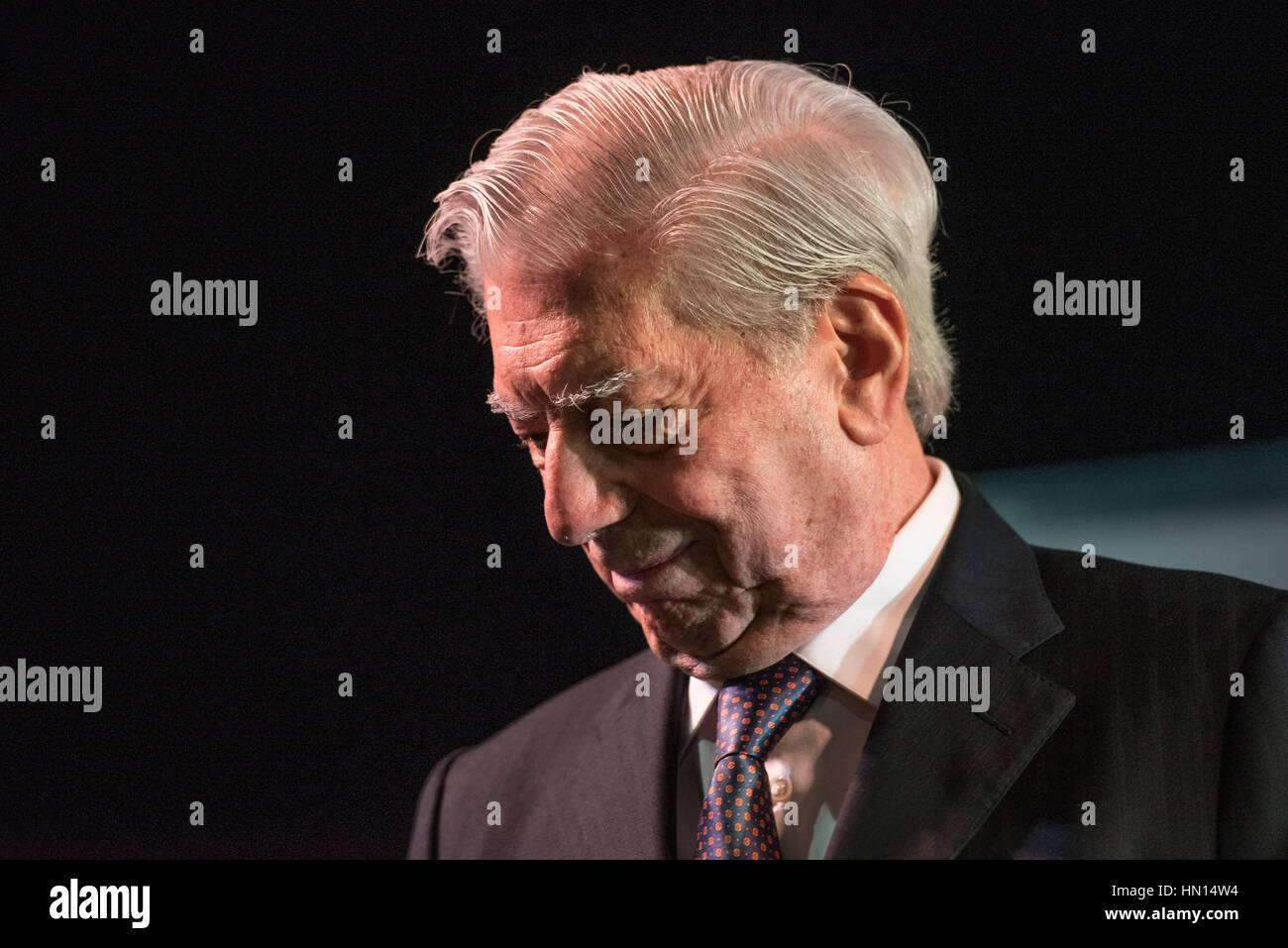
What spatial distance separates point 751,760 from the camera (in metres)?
2.07

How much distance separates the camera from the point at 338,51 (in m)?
2.53

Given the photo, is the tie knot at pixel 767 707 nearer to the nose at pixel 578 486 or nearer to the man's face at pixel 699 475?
the man's face at pixel 699 475

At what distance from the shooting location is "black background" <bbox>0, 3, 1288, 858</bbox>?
2391mm

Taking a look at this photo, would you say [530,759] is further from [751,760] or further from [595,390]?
[595,390]

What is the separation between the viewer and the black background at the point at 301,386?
94.1 inches

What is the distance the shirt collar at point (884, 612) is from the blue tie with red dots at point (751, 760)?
0.15 feet

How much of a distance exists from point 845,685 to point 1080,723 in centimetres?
33
